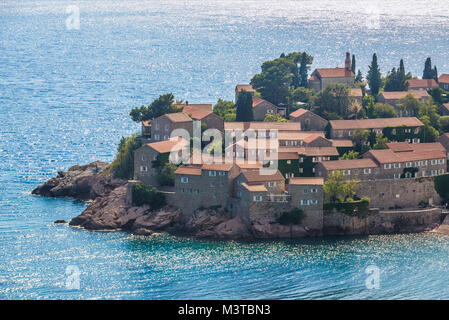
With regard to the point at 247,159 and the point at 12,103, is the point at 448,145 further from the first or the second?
the point at 12,103

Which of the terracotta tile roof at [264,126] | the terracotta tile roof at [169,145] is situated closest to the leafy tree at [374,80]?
the terracotta tile roof at [264,126]

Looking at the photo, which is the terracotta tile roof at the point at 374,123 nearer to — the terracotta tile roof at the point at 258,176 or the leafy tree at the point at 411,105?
the leafy tree at the point at 411,105

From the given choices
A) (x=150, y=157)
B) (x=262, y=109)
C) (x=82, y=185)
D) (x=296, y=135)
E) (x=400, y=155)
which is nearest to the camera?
(x=150, y=157)

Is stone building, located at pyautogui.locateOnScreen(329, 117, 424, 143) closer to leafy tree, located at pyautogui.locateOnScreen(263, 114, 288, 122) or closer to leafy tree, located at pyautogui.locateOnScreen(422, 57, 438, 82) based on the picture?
leafy tree, located at pyautogui.locateOnScreen(263, 114, 288, 122)

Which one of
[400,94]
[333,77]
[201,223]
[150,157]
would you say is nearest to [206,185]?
[201,223]

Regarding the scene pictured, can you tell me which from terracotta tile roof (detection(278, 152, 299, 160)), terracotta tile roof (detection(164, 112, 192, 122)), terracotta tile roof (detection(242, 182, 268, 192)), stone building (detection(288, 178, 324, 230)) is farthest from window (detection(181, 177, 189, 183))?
terracotta tile roof (detection(164, 112, 192, 122))

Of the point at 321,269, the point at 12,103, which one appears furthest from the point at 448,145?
the point at 12,103

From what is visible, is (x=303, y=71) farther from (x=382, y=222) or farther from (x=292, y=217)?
(x=292, y=217)

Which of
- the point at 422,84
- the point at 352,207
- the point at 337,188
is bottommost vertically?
the point at 352,207
